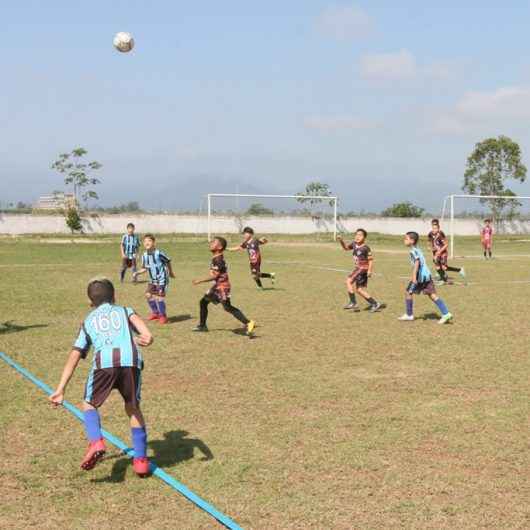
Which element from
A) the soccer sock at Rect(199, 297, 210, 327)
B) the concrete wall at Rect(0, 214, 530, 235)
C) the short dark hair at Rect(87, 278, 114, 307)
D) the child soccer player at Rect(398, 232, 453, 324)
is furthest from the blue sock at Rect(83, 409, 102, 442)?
the concrete wall at Rect(0, 214, 530, 235)

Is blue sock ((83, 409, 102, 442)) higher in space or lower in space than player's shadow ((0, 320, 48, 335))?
higher

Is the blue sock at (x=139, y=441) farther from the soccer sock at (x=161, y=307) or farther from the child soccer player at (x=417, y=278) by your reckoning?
the child soccer player at (x=417, y=278)

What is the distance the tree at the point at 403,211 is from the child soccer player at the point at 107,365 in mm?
73338

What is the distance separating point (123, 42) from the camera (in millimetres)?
20625

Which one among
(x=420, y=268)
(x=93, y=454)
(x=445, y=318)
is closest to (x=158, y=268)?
(x=420, y=268)

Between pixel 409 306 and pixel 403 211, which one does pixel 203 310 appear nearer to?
pixel 409 306

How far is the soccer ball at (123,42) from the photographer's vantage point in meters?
20.6

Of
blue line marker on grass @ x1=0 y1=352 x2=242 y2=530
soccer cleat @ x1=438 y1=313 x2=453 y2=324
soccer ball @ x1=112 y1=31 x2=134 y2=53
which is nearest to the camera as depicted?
blue line marker on grass @ x1=0 y1=352 x2=242 y2=530

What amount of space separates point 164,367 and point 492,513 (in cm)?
585

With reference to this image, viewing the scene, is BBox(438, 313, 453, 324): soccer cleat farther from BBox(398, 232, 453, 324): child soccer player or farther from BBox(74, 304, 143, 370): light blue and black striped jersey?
BBox(74, 304, 143, 370): light blue and black striped jersey

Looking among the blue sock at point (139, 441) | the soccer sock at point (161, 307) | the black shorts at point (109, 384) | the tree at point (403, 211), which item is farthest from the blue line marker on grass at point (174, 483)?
the tree at point (403, 211)

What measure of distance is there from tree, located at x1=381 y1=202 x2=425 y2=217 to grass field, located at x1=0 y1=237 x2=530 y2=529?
65353mm

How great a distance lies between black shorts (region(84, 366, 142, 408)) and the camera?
5793mm

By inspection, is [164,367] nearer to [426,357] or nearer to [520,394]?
[426,357]
